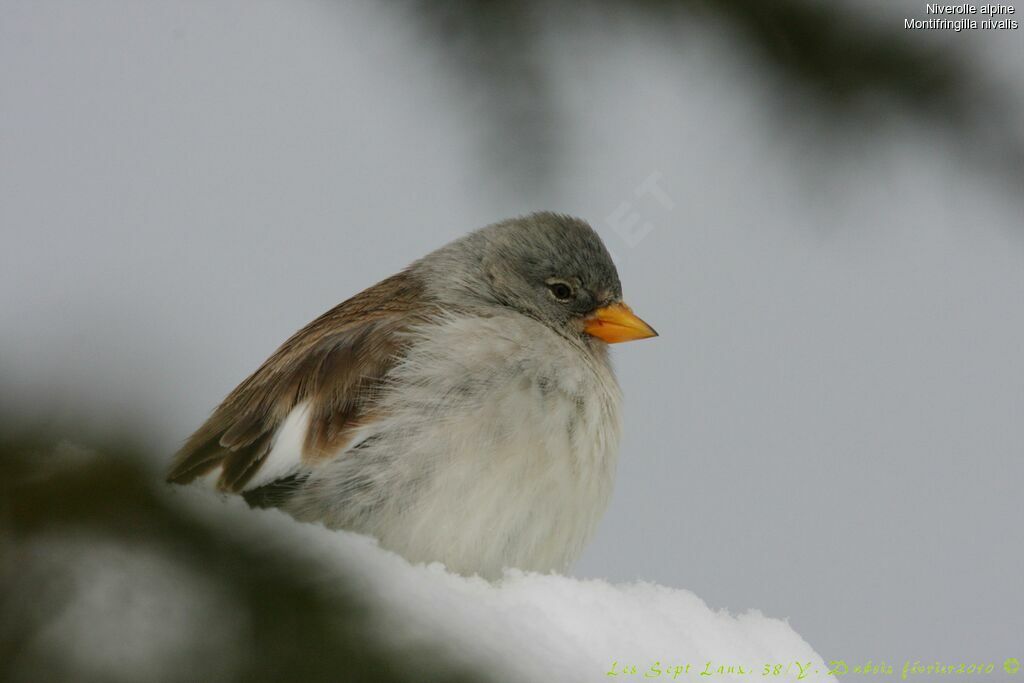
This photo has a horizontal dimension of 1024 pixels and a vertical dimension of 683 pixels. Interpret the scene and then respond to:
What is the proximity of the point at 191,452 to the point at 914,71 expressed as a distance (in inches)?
91.7

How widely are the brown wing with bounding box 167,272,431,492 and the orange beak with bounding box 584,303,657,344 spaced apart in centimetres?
79

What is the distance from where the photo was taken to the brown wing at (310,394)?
305 centimetres

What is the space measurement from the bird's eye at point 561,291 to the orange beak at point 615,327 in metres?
0.12

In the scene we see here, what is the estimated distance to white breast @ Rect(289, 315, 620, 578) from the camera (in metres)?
2.86

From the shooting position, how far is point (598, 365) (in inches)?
149

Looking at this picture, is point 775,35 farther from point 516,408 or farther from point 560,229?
point 560,229

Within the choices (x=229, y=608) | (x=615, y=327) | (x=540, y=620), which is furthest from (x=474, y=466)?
(x=229, y=608)

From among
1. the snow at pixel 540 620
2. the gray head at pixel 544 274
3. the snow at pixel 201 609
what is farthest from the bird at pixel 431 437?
the snow at pixel 201 609

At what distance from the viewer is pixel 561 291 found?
411 centimetres

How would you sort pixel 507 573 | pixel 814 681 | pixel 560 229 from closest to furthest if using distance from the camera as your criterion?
pixel 814 681 < pixel 507 573 < pixel 560 229

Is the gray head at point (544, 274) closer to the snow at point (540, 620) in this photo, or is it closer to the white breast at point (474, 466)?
the white breast at point (474, 466)

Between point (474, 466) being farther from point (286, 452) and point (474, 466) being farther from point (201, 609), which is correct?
point (201, 609)

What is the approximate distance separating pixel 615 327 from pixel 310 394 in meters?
1.40

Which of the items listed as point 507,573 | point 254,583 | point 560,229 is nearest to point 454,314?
point 560,229
